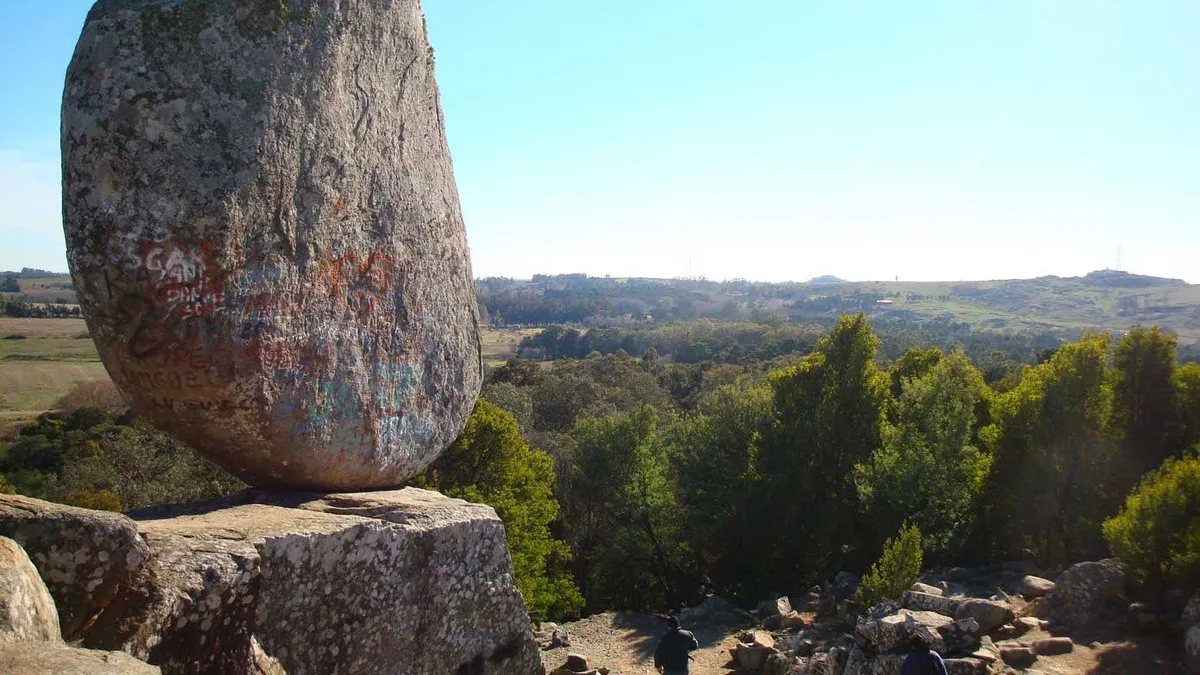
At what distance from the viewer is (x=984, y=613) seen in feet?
38.8

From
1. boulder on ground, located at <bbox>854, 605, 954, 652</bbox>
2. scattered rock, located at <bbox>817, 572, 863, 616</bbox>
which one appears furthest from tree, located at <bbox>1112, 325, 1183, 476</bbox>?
boulder on ground, located at <bbox>854, 605, 954, 652</bbox>

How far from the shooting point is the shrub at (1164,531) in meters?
Result: 11.5

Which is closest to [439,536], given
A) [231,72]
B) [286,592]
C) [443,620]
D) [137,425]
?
[443,620]

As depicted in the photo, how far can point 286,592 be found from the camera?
5.21 metres

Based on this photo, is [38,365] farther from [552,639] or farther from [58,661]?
[58,661]

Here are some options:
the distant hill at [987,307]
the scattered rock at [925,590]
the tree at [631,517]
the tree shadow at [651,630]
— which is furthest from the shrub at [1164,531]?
the distant hill at [987,307]

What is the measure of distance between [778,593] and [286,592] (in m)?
19.1

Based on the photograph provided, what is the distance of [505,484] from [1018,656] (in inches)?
534

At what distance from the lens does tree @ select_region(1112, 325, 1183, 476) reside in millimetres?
17766

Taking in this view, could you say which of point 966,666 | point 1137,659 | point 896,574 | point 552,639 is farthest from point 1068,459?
point 552,639

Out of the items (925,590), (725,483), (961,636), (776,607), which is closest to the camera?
(961,636)

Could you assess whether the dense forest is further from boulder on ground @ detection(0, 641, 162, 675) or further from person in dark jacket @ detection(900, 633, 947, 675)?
boulder on ground @ detection(0, 641, 162, 675)

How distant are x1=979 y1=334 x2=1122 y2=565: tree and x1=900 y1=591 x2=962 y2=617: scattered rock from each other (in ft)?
22.9

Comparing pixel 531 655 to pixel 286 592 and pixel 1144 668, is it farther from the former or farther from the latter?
pixel 1144 668
